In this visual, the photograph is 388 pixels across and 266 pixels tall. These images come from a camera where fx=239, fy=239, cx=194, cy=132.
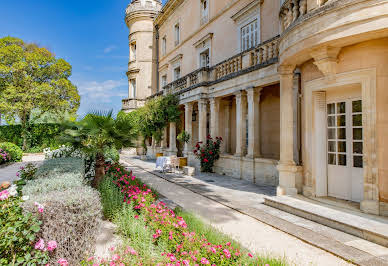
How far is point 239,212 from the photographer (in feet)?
19.2

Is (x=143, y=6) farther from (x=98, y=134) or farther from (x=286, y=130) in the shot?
(x=286, y=130)

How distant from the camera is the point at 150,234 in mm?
3836

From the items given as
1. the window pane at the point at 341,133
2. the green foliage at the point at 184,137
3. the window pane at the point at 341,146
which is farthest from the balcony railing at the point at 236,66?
the window pane at the point at 341,146

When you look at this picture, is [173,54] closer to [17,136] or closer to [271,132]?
[271,132]

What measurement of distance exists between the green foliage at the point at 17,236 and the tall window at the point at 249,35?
11200 millimetres

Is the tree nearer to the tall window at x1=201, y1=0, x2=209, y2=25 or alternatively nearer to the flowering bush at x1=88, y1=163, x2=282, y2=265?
the tall window at x1=201, y1=0, x2=209, y2=25

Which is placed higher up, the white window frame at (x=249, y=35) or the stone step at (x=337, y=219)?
the white window frame at (x=249, y=35)

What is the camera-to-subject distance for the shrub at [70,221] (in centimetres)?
291

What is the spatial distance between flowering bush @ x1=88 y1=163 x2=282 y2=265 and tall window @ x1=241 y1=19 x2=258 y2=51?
30.7ft

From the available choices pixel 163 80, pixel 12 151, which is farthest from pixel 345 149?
pixel 163 80

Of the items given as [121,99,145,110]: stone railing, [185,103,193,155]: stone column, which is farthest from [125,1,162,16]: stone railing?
[185,103,193,155]: stone column

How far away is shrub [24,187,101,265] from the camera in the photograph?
291 cm

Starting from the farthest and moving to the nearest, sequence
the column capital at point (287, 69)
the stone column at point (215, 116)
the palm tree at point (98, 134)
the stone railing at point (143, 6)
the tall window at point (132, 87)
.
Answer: the tall window at point (132, 87) < the stone railing at point (143, 6) < the stone column at point (215, 116) < the column capital at point (287, 69) < the palm tree at point (98, 134)

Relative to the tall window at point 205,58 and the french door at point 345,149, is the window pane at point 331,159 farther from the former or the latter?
the tall window at point 205,58
